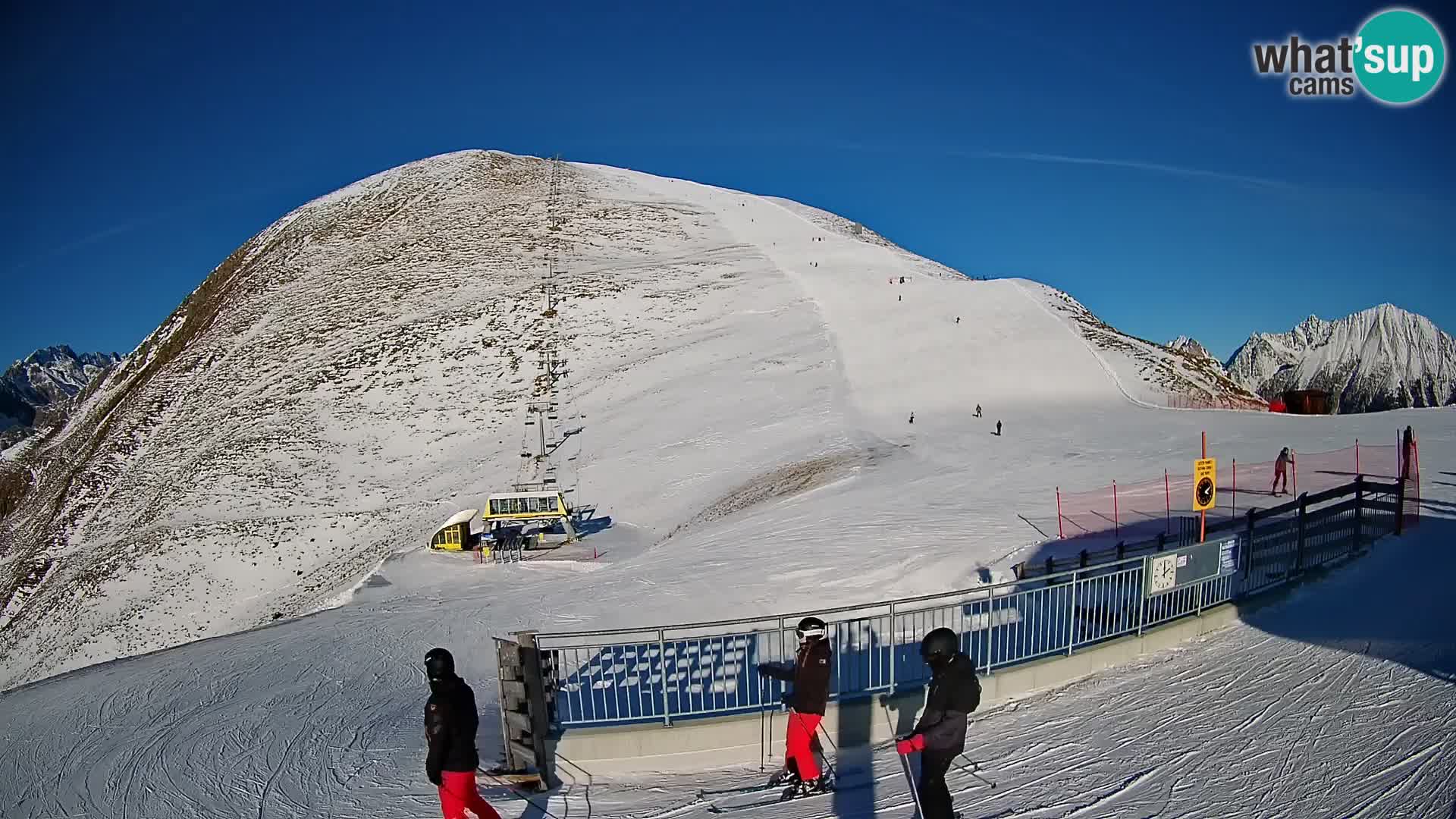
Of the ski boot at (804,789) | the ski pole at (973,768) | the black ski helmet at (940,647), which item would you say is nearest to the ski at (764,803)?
the ski boot at (804,789)

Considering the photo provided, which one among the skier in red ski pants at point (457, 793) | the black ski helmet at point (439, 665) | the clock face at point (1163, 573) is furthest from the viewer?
the clock face at point (1163, 573)

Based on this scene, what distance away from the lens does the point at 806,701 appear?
6770 millimetres

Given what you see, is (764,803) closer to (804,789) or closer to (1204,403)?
(804,789)

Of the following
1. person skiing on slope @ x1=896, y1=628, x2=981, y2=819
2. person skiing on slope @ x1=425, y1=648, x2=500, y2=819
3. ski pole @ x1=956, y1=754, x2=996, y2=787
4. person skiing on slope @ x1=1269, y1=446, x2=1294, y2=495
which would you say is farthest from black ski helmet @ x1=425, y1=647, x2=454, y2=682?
person skiing on slope @ x1=1269, y1=446, x2=1294, y2=495

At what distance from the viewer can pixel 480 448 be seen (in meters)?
40.8

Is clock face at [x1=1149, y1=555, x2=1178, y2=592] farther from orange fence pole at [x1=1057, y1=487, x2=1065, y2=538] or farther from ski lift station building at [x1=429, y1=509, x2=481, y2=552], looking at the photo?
ski lift station building at [x1=429, y1=509, x2=481, y2=552]

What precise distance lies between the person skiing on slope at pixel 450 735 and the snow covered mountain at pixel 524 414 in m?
10.3

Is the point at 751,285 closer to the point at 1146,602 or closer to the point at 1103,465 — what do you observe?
A: the point at 1103,465

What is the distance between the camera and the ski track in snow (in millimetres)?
7113

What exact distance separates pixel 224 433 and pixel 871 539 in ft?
136

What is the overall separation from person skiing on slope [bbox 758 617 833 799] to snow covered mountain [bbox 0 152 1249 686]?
8.72 metres

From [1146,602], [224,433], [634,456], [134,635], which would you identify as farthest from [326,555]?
[1146,602]

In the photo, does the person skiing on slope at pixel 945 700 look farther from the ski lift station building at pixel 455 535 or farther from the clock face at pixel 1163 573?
the ski lift station building at pixel 455 535

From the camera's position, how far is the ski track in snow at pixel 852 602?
7.11 m
